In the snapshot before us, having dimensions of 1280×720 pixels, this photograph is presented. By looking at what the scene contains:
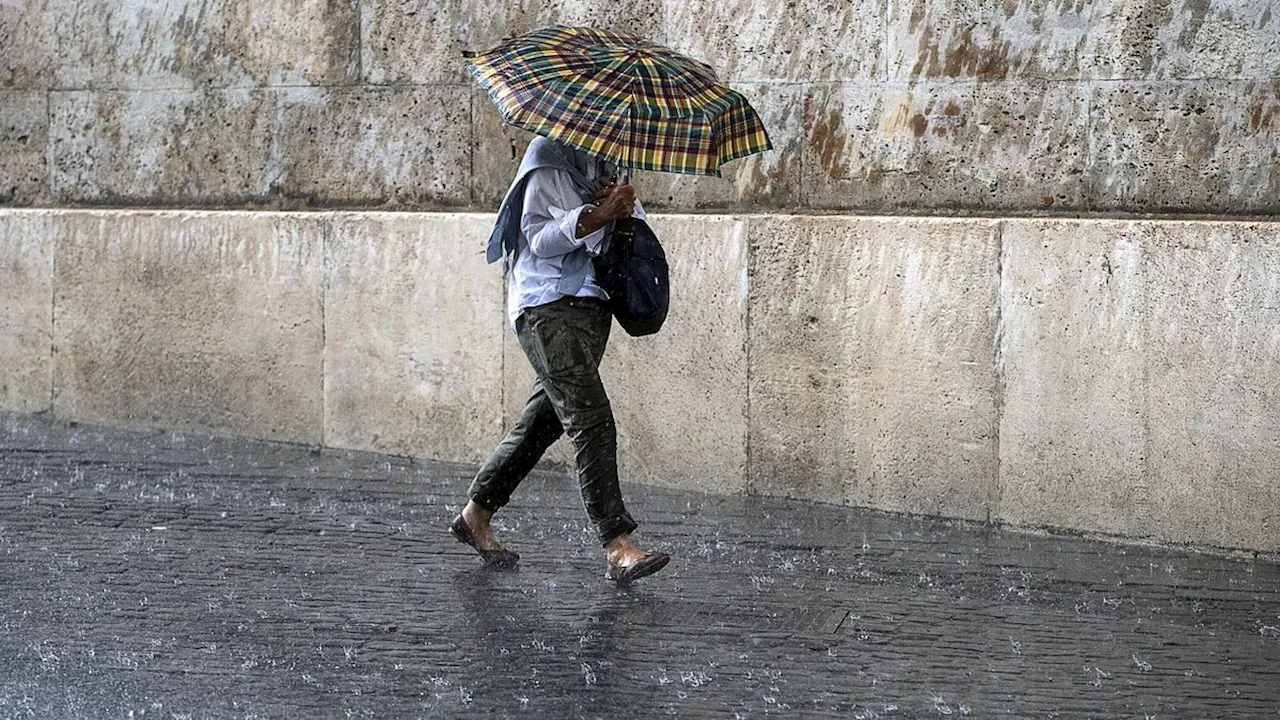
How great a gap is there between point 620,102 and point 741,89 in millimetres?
2352

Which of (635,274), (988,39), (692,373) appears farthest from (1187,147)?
(635,274)

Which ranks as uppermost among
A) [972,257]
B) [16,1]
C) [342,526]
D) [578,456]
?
[16,1]

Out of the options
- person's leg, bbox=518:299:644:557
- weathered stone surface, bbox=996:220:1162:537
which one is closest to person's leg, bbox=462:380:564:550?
person's leg, bbox=518:299:644:557

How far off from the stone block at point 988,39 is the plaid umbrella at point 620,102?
Result: 171 cm

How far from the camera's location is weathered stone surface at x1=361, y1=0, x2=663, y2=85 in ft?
25.8

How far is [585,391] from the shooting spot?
18.1ft

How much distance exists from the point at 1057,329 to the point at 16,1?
19.1 ft

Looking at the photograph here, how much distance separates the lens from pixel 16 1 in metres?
9.25

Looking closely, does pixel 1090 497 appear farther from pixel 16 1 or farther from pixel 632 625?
pixel 16 1

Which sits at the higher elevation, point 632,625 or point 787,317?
point 787,317

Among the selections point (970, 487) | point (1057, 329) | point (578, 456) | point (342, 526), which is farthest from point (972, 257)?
point (342, 526)

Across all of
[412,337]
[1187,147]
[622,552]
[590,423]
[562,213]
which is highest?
[1187,147]

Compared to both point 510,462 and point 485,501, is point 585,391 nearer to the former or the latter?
point 510,462

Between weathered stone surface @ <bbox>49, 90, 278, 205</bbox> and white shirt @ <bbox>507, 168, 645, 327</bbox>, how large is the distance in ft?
11.4
